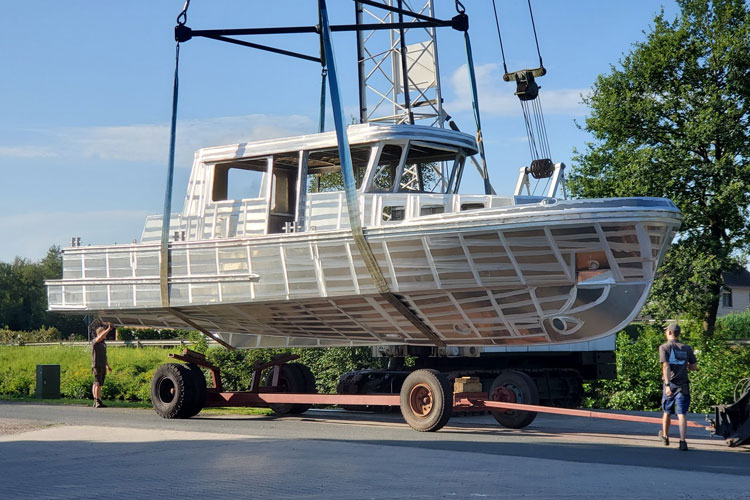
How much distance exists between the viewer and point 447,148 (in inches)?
627

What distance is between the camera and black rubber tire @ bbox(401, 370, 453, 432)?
14219 mm

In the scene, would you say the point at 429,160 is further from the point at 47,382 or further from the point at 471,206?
the point at 47,382

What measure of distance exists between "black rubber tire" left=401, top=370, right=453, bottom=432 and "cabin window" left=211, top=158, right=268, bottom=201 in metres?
4.60

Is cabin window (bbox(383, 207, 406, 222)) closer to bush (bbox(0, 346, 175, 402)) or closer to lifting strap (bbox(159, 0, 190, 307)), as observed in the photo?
lifting strap (bbox(159, 0, 190, 307))

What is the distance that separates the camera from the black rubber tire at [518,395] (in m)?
15.5

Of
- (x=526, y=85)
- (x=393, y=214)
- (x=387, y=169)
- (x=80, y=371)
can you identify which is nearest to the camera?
(x=393, y=214)

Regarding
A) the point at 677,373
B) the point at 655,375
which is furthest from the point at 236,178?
the point at 655,375

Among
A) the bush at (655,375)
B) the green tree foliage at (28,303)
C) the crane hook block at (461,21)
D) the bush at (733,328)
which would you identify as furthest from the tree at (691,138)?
the green tree foliage at (28,303)

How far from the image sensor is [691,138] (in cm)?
3141

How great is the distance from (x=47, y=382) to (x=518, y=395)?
14347 millimetres

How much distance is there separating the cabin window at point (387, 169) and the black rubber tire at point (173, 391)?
4909mm

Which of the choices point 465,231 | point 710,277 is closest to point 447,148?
point 465,231

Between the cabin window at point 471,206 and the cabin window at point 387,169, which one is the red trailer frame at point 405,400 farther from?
the cabin window at point 387,169

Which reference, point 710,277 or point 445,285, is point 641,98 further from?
point 445,285
